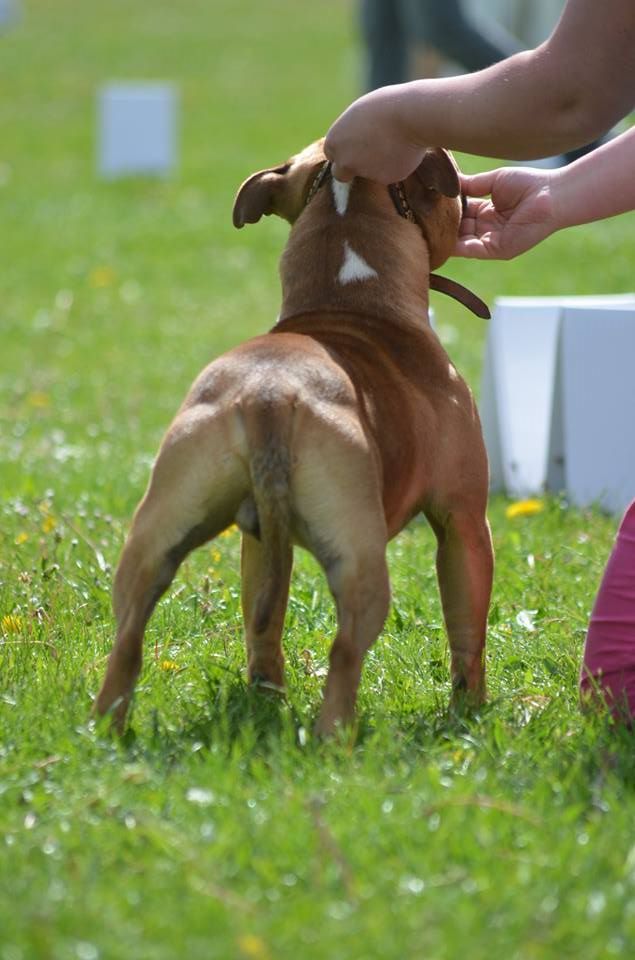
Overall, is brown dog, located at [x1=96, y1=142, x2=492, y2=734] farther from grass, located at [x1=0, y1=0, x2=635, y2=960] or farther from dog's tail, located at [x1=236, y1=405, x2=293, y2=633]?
grass, located at [x1=0, y1=0, x2=635, y2=960]

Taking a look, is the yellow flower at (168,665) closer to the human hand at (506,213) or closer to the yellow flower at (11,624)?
the yellow flower at (11,624)

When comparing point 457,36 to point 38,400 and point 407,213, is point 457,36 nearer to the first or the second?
point 38,400

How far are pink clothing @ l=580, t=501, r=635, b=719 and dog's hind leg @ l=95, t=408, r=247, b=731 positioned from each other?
0.97 m

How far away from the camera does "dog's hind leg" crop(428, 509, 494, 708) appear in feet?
12.0

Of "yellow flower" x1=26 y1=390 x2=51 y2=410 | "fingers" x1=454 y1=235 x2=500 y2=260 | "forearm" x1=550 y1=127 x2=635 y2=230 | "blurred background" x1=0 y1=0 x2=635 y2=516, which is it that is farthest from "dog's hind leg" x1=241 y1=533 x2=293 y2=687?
"yellow flower" x1=26 y1=390 x2=51 y2=410

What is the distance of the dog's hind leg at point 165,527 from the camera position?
317 centimetres

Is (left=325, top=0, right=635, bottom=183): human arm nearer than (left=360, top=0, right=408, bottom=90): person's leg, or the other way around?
(left=325, top=0, right=635, bottom=183): human arm

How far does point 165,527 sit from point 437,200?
48.9 inches

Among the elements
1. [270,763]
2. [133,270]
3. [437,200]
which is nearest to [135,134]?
[133,270]

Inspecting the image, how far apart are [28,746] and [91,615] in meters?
1.10

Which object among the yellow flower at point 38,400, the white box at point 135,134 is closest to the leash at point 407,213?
the yellow flower at point 38,400

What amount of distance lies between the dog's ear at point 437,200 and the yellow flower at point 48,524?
1.76 meters

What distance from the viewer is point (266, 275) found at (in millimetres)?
11188

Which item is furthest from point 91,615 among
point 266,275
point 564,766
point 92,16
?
point 92,16
